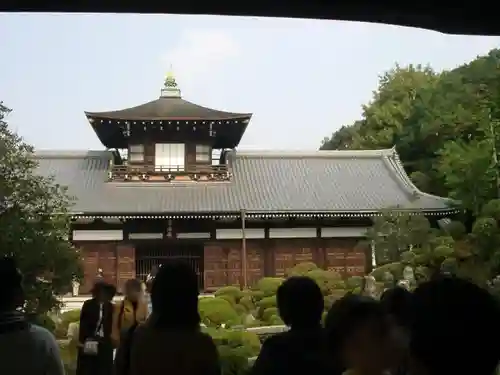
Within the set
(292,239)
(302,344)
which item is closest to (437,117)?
(292,239)

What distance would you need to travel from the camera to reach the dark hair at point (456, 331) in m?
1.21

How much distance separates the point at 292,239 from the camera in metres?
20.6

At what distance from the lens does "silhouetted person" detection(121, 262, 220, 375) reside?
2.32 m

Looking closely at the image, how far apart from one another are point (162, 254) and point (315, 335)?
747 inches

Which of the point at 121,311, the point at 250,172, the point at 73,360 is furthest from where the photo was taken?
the point at 250,172

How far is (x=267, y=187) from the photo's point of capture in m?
22.1

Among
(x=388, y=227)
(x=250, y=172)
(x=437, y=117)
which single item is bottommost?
(x=388, y=227)

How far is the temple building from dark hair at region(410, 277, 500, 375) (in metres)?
18.5

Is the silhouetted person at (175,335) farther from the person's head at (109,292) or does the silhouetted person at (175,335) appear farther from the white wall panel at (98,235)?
the white wall panel at (98,235)

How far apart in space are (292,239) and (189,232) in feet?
10.3

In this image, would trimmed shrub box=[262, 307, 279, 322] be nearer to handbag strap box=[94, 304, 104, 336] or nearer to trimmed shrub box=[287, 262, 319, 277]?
trimmed shrub box=[287, 262, 319, 277]

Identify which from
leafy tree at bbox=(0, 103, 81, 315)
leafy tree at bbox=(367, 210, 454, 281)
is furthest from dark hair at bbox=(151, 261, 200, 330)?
leafy tree at bbox=(367, 210, 454, 281)

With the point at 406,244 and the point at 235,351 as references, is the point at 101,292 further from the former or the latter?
the point at 406,244

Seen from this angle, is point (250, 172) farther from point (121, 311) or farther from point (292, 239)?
point (121, 311)
